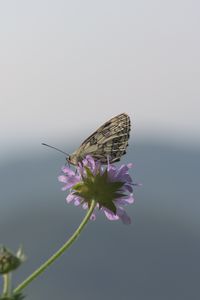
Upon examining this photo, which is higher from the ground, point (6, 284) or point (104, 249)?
point (6, 284)

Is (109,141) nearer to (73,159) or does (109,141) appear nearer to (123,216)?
(73,159)

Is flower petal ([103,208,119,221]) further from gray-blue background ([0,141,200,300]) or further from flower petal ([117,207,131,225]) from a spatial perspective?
gray-blue background ([0,141,200,300])

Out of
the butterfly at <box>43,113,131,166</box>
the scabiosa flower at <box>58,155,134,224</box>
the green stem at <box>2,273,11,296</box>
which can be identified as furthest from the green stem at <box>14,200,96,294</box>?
the butterfly at <box>43,113,131,166</box>

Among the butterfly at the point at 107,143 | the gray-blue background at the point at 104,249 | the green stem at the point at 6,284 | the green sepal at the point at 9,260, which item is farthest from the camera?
the gray-blue background at the point at 104,249

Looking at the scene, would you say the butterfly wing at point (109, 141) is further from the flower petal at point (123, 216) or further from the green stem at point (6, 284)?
the green stem at point (6, 284)

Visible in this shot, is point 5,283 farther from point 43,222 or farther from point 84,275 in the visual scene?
point 43,222

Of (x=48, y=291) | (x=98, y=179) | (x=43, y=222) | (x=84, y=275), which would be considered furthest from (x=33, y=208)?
(x=98, y=179)

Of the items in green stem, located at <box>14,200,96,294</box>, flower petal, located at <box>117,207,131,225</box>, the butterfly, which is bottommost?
flower petal, located at <box>117,207,131,225</box>

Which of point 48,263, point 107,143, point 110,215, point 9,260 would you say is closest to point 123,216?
point 110,215

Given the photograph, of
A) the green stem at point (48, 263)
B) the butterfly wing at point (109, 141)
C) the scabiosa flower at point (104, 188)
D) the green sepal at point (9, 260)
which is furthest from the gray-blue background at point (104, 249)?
the green sepal at point (9, 260)
